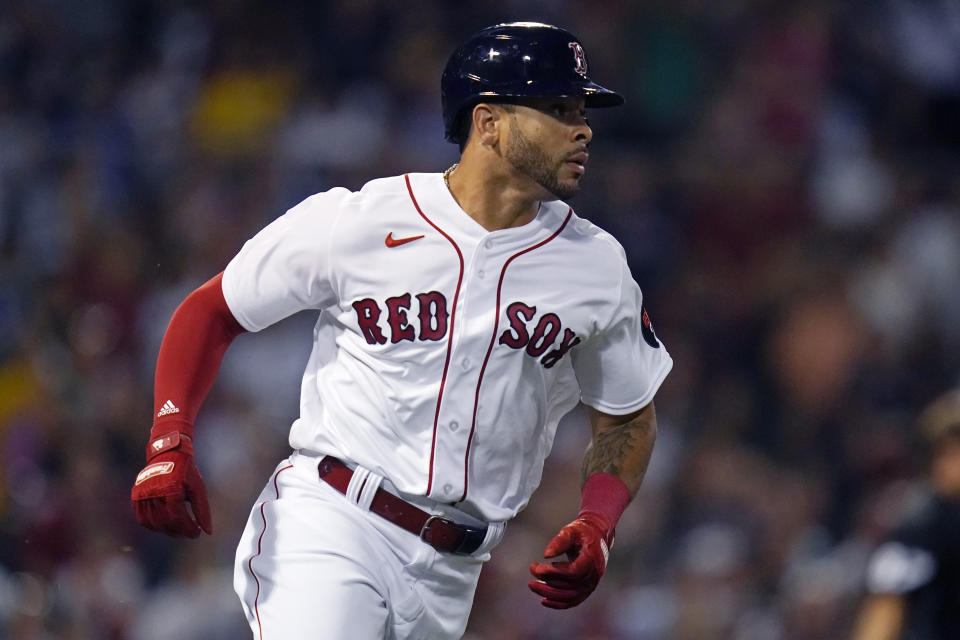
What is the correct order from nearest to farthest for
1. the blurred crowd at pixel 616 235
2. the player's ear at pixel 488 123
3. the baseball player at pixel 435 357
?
1. the baseball player at pixel 435 357
2. the player's ear at pixel 488 123
3. the blurred crowd at pixel 616 235

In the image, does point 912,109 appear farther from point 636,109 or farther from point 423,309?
point 423,309

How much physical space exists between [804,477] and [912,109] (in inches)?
92.3

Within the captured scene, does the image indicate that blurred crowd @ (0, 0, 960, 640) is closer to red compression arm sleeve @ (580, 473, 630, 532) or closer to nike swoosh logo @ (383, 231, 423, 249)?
red compression arm sleeve @ (580, 473, 630, 532)

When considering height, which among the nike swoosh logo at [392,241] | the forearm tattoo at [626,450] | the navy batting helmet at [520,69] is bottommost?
the forearm tattoo at [626,450]

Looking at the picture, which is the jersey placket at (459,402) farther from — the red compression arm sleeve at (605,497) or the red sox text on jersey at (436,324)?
the red compression arm sleeve at (605,497)

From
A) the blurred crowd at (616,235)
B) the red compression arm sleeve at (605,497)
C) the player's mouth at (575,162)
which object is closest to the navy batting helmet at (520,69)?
the player's mouth at (575,162)

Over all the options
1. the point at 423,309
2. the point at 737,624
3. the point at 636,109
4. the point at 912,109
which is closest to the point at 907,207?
the point at 912,109

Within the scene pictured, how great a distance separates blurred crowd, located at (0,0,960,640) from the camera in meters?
5.76

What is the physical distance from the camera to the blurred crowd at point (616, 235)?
18.9 feet

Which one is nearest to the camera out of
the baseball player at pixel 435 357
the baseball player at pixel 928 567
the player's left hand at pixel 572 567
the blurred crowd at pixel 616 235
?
the player's left hand at pixel 572 567

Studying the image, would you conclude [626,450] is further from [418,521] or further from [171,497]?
[171,497]

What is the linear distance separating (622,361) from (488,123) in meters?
0.60

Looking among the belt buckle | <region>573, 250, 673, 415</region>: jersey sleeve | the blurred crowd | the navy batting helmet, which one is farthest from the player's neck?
the blurred crowd

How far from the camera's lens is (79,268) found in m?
6.97
